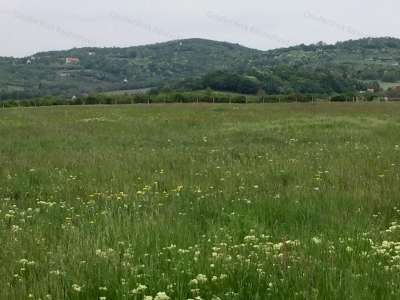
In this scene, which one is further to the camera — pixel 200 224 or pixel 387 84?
pixel 387 84

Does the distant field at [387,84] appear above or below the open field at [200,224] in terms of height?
above

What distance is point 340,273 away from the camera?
535cm

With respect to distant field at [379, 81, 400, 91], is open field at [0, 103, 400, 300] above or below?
below

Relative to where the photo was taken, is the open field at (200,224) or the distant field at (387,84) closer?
the open field at (200,224)

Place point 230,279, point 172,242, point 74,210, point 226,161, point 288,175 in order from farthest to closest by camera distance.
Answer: point 226,161, point 288,175, point 74,210, point 172,242, point 230,279

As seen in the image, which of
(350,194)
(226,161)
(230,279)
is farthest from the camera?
(226,161)

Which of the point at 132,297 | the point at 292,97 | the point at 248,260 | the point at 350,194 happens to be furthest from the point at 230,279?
the point at 292,97

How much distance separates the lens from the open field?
17.1 feet

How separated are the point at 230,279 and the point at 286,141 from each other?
60.1 feet

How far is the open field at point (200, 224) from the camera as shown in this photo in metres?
5.22

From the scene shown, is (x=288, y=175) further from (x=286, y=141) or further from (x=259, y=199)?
(x=286, y=141)

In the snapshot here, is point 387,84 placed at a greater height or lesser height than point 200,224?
greater

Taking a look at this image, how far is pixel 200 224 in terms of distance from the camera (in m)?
8.20

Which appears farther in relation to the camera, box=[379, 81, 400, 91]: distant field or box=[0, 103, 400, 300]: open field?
box=[379, 81, 400, 91]: distant field
